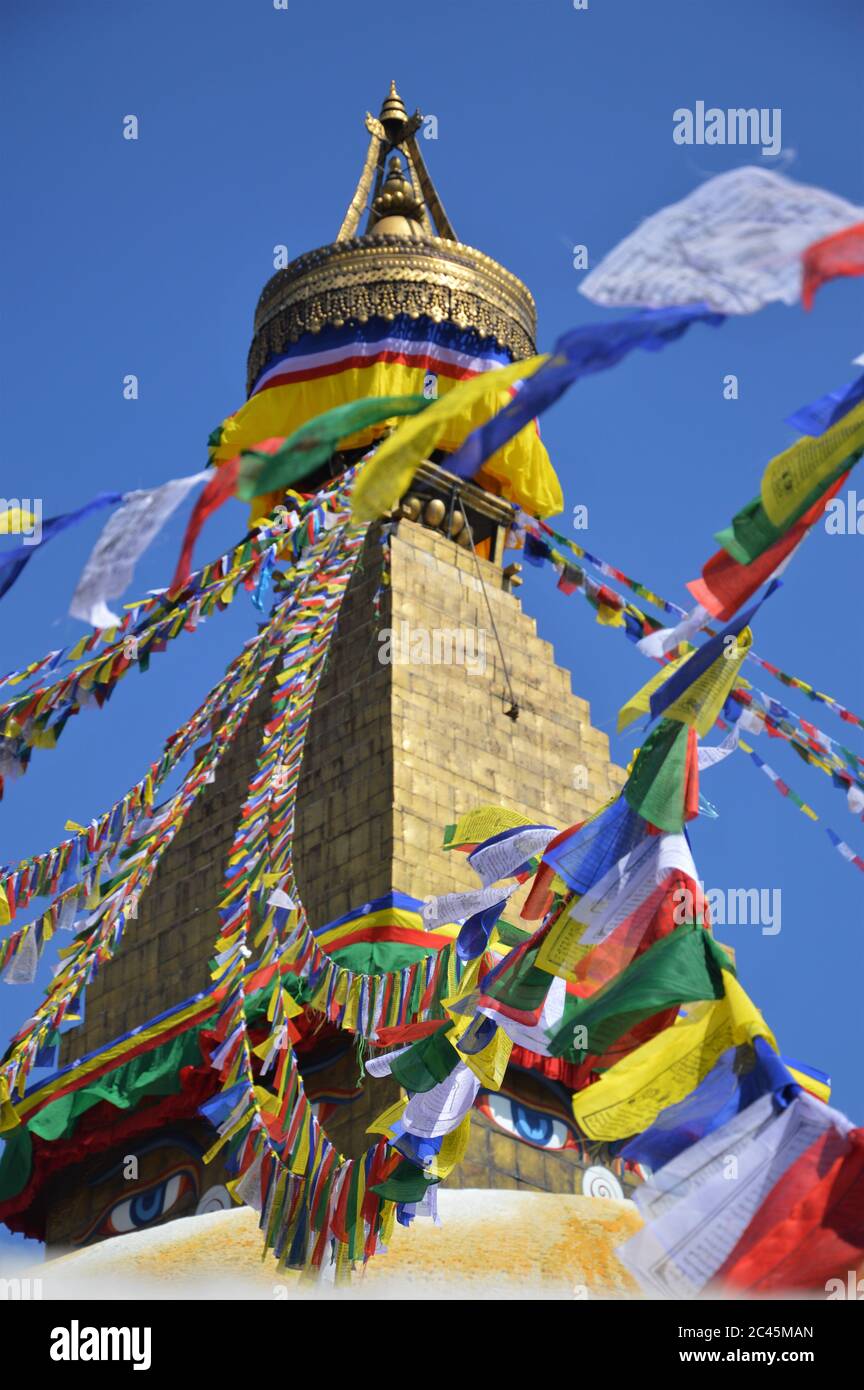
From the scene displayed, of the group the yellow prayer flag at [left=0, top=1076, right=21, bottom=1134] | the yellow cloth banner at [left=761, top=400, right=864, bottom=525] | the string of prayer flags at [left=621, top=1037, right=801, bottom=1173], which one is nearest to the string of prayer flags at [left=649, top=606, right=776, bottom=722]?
the yellow cloth banner at [left=761, top=400, right=864, bottom=525]

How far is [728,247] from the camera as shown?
6535 millimetres

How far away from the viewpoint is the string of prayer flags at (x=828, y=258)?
6.40 meters

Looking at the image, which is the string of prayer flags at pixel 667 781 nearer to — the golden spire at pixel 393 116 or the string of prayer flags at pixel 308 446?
the string of prayer flags at pixel 308 446

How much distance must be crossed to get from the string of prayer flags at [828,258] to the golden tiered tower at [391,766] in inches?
303

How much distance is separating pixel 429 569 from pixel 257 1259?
5.97 metres

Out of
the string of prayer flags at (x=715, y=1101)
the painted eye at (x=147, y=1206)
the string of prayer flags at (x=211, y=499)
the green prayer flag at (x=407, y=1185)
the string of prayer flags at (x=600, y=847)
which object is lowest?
the string of prayer flags at (x=715, y=1101)

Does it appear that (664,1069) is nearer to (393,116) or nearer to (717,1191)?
(717,1191)

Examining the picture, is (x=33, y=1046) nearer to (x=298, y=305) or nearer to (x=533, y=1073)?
(x=533, y=1073)

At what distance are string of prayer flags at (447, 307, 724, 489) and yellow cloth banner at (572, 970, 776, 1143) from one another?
211 cm

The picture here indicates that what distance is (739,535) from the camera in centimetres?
746

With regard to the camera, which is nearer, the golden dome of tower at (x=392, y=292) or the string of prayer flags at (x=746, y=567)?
the string of prayer flags at (x=746, y=567)

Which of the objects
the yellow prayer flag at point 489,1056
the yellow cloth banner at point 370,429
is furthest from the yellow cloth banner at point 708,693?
the yellow cloth banner at point 370,429

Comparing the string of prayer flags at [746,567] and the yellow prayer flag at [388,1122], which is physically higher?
the string of prayer flags at [746,567]

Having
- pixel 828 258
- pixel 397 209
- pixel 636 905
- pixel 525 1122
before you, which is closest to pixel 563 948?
pixel 636 905
